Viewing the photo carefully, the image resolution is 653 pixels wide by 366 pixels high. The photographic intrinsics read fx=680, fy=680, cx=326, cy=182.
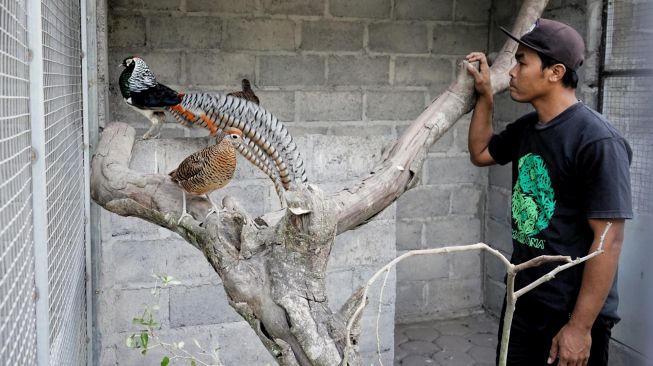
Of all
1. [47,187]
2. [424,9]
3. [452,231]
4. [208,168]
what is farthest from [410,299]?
[47,187]

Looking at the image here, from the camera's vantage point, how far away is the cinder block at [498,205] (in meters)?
5.07

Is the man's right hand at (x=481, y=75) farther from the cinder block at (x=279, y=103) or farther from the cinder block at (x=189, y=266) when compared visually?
the cinder block at (x=279, y=103)

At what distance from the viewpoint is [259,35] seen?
452 cm

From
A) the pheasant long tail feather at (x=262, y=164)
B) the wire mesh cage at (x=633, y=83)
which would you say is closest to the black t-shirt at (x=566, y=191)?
the pheasant long tail feather at (x=262, y=164)

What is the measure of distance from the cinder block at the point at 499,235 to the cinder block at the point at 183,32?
2.46 metres

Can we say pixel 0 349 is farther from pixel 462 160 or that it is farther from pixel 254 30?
pixel 462 160

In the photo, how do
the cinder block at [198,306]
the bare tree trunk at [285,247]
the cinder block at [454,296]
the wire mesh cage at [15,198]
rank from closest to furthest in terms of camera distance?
1. the wire mesh cage at [15,198]
2. the bare tree trunk at [285,247]
3. the cinder block at [198,306]
4. the cinder block at [454,296]

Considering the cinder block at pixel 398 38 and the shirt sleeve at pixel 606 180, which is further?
the cinder block at pixel 398 38

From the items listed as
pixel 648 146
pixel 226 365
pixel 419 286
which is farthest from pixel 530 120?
pixel 419 286

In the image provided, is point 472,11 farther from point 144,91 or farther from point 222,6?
point 144,91

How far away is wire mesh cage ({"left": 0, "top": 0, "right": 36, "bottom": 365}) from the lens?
1.21 metres

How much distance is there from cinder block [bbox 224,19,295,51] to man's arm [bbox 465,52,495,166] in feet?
6.80

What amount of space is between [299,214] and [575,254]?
1.18 metres

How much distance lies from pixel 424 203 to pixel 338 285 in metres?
Result: 1.60
